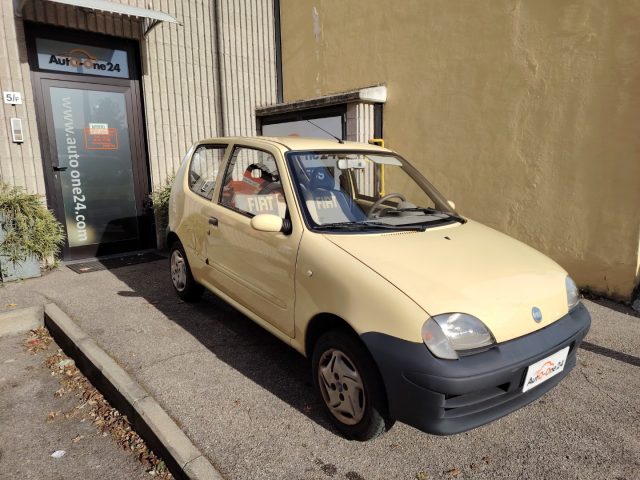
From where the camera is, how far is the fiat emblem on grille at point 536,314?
95.3 inches

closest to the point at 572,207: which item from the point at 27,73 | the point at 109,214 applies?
the point at 109,214

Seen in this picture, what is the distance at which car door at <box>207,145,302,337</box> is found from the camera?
2.97 meters

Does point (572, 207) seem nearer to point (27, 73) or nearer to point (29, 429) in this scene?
point (29, 429)

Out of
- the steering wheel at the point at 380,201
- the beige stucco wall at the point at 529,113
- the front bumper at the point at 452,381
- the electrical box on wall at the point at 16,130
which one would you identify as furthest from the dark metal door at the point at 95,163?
the front bumper at the point at 452,381

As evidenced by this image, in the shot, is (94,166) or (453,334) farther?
(94,166)

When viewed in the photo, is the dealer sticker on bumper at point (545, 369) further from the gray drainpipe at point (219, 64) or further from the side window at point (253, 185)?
the gray drainpipe at point (219, 64)

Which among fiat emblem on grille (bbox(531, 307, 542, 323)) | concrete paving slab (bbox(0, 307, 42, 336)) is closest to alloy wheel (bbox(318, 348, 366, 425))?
fiat emblem on grille (bbox(531, 307, 542, 323))

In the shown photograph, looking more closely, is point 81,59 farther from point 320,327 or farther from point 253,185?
point 320,327

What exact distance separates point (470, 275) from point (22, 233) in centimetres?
551

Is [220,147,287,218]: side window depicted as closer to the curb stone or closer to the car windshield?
the car windshield

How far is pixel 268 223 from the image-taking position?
2.88 m

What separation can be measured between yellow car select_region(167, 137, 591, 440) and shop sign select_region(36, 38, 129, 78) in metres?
4.01

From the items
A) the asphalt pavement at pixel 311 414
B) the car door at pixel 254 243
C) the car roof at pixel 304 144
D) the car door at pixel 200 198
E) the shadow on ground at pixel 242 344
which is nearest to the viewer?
the asphalt pavement at pixel 311 414

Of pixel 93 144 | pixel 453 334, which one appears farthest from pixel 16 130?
pixel 453 334
